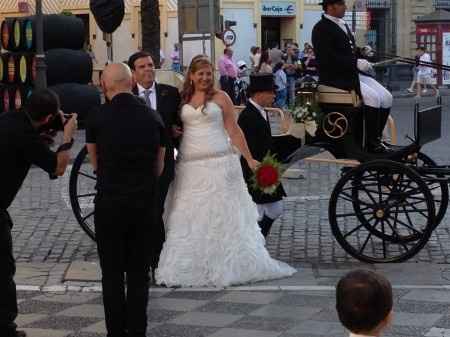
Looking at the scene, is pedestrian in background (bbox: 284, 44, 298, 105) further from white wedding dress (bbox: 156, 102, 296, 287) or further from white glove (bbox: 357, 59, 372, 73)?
white wedding dress (bbox: 156, 102, 296, 287)

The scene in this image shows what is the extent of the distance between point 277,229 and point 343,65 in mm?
2104

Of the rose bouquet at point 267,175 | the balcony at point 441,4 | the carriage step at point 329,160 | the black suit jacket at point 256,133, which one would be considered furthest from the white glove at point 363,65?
the balcony at point 441,4

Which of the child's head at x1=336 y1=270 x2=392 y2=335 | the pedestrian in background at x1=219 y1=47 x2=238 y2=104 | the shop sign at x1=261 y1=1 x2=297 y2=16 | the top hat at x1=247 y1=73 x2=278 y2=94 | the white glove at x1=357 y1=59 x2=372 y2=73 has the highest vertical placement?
the shop sign at x1=261 y1=1 x2=297 y2=16

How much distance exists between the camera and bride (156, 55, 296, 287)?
26.1 ft

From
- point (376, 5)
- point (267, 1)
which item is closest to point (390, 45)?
point (376, 5)

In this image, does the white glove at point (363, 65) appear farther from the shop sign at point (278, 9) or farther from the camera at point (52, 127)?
the shop sign at point (278, 9)

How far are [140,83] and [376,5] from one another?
121 feet

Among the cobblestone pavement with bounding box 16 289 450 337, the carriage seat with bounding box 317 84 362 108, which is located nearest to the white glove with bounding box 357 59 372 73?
the carriage seat with bounding box 317 84 362 108

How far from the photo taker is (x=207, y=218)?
26.2 feet

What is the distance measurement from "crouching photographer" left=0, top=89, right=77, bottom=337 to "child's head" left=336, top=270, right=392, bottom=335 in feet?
10.1

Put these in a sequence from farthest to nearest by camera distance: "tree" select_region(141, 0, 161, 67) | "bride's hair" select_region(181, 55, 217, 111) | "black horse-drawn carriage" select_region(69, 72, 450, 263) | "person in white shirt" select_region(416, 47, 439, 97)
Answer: "person in white shirt" select_region(416, 47, 439, 97)
"tree" select_region(141, 0, 161, 67)
"black horse-drawn carriage" select_region(69, 72, 450, 263)
"bride's hair" select_region(181, 55, 217, 111)

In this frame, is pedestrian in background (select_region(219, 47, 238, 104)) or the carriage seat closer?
the carriage seat

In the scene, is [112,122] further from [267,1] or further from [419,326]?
[267,1]

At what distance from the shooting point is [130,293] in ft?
20.3
